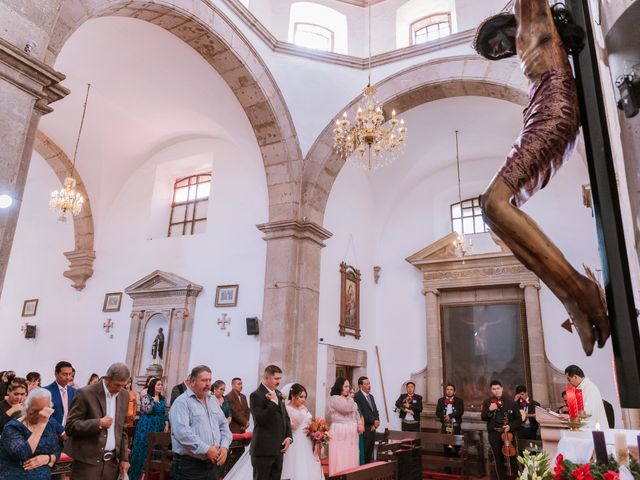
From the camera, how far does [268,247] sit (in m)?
10.5

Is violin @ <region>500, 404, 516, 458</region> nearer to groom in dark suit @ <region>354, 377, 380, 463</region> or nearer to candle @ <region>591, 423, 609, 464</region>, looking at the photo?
groom in dark suit @ <region>354, 377, 380, 463</region>

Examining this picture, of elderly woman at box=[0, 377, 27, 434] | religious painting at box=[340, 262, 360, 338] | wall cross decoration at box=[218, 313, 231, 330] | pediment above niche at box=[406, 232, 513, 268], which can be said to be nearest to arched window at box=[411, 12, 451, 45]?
pediment above niche at box=[406, 232, 513, 268]

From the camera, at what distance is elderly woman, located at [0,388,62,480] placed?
12.0ft

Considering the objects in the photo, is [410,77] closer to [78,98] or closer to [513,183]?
[78,98]

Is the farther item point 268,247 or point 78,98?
point 78,98

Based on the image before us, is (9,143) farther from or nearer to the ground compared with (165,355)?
farther from the ground

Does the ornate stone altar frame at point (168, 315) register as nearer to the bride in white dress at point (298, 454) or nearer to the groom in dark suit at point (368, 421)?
the groom in dark suit at point (368, 421)

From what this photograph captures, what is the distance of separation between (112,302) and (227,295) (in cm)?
364

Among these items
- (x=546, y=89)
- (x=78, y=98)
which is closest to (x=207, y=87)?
(x=78, y=98)

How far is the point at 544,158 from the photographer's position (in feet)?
3.93

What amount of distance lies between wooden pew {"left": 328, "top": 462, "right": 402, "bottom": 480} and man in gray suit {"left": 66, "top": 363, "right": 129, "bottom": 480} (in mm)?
2104

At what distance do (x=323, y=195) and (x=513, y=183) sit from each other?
9.81 metres

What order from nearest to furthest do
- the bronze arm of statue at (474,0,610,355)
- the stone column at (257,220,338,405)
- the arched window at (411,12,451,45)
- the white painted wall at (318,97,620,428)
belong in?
the bronze arm of statue at (474,0,610,355) → the stone column at (257,220,338,405) → the white painted wall at (318,97,620,428) → the arched window at (411,12,451,45)

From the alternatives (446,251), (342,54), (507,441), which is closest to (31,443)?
(507,441)
